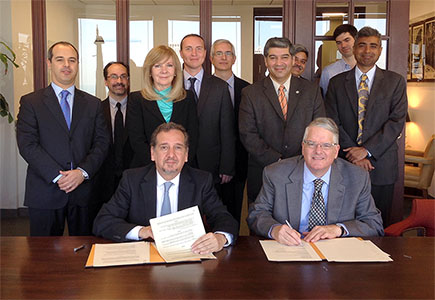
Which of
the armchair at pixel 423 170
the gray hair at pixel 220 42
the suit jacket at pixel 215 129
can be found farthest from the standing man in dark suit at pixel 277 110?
the armchair at pixel 423 170

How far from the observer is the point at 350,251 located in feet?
7.11

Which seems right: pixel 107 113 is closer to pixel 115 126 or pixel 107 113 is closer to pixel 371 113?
pixel 115 126

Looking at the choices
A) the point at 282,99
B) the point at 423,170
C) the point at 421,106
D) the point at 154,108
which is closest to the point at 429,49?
the point at 421,106

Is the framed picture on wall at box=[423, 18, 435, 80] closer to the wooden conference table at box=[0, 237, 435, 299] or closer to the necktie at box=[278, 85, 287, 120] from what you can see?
the necktie at box=[278, 85, 287, 120]

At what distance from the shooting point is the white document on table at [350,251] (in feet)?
6.78

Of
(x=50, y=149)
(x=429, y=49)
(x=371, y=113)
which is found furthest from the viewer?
(x=429, y=49)

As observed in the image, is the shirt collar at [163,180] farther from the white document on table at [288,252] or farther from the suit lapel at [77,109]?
the suit lapel at [77,109]

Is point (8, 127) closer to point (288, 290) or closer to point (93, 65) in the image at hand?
point (93, 65)

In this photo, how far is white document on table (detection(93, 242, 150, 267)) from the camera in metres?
2.00

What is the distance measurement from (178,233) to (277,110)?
70.3 inches

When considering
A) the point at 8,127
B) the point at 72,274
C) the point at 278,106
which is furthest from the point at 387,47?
the point at 8,127

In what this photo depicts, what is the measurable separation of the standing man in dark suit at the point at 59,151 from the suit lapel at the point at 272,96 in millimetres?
1345

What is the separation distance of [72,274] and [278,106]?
2.26 m

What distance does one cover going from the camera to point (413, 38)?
7.91m
